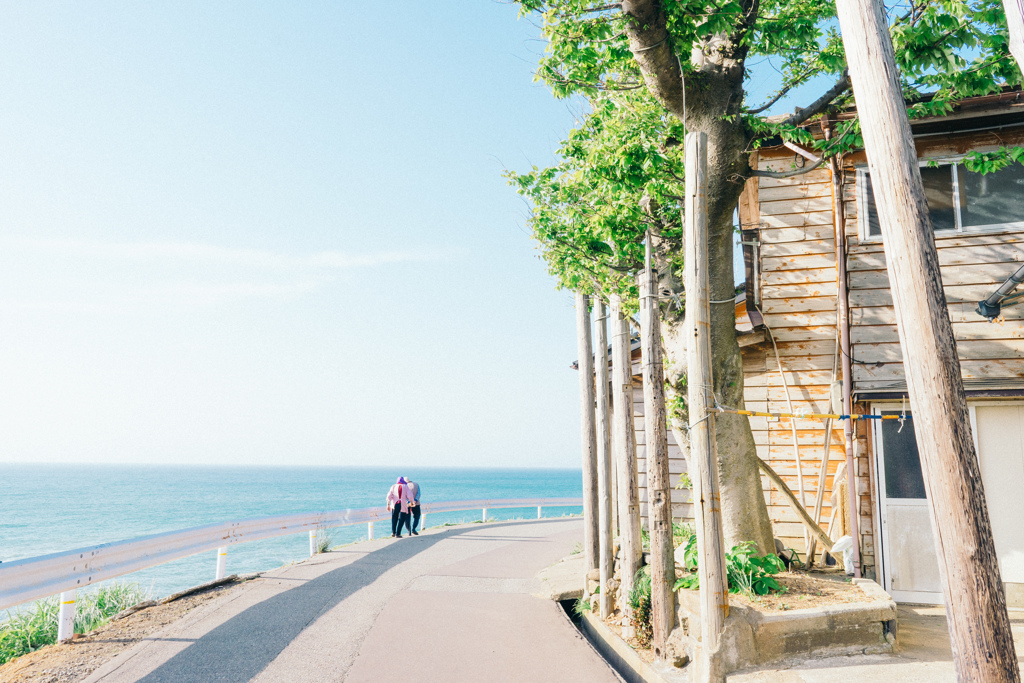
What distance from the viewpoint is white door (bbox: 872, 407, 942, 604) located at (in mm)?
8320

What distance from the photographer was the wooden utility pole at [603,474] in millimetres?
8844

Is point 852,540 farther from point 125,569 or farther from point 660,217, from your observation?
point 125,569

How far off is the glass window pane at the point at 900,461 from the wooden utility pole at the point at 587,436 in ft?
13.6

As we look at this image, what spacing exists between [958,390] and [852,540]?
5033 millimetres

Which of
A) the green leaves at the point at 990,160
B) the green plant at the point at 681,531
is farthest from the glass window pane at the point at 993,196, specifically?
the green plant at the point at 681,531

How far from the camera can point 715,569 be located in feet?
18.6

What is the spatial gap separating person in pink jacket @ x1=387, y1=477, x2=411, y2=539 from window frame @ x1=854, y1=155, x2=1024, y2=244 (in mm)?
12254

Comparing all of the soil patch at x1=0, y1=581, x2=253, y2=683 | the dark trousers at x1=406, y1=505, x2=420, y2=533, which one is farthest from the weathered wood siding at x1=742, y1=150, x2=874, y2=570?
the dark trousers at x1=406, y1=505, x2=420, y2=533

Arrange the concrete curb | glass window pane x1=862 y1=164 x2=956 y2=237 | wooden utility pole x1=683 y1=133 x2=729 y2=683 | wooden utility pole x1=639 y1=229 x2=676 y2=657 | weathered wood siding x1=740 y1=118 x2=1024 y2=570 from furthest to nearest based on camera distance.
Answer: glass window pane x1=862 y1=164 x2=956 y2=237, weathered wood siding x1=740 y1=118 x2=1024 y2=570, wooden utility pole x1=639 y1=229 x2=676 y2=657, the concrete curb, wooden utility pole x1=683 y1=133 x2=729 y2=683

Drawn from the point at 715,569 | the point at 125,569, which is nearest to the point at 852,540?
the point at 715,569

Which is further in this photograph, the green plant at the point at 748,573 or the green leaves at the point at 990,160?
the green leaves at the point at 990,160

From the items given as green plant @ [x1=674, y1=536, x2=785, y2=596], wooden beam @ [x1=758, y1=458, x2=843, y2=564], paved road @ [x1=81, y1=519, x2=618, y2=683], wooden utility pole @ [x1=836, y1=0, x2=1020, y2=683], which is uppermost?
wooden utility pole @ [x1=836, y1=0, x2=1020, y2=683]

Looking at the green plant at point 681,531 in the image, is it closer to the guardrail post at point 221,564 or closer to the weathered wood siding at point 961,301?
the weathered wood siding at point 961,301

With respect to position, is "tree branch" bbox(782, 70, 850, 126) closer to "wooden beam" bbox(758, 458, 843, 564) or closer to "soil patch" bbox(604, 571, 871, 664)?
"wooden beam" bbox(758, 458, 843, 564)
